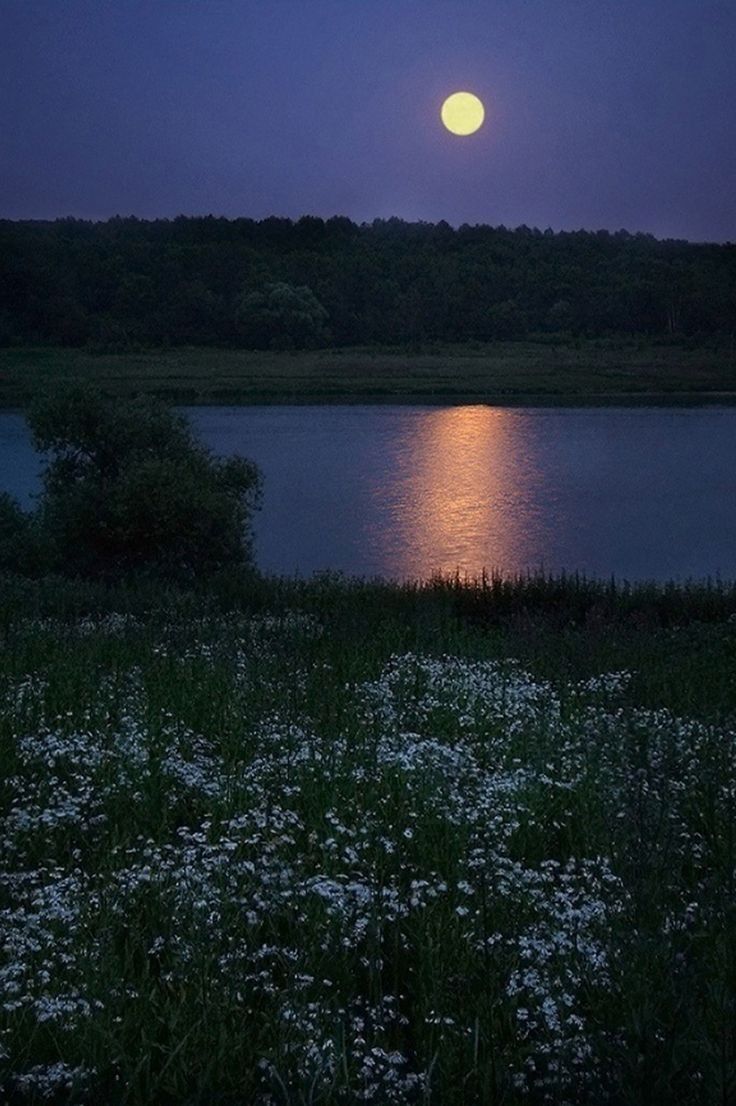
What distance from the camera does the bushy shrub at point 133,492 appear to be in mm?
24266

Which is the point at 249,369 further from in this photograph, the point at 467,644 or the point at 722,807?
the point at 722,807

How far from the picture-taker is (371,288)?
89.9 meters

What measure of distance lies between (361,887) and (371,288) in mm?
87738

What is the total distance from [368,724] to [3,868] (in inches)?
113

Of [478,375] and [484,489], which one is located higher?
[478,375]

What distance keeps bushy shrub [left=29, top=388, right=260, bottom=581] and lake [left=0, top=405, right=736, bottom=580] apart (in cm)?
523

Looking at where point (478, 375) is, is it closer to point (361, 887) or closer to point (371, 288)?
point (371, 288)

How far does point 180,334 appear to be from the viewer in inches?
3346

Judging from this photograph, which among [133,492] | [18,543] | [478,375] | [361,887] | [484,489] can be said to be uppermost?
[361,887]

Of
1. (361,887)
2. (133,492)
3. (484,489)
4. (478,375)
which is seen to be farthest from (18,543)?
(478,375)

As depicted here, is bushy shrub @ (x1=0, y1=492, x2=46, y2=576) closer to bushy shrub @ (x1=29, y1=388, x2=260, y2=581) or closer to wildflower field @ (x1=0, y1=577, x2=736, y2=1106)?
bushy shrub @ (x1=29, y1=388, x2=260, y2=581)

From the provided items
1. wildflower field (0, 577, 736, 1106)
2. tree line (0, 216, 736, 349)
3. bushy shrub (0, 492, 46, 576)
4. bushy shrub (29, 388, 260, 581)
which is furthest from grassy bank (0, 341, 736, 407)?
wildflower field (0, 577, 736, 1106)

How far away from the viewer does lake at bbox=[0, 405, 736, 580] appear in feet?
111

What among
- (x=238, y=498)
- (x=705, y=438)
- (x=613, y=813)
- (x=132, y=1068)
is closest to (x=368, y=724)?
(x=613, y=813)
